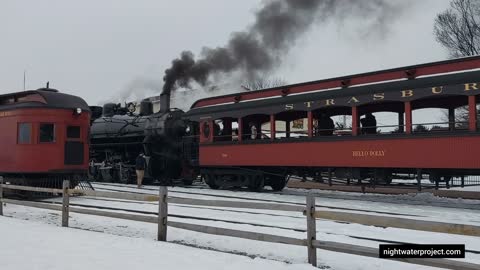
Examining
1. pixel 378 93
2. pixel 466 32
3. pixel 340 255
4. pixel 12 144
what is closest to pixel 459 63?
pixel 378 93

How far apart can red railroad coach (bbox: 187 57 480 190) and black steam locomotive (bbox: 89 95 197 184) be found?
1.50m

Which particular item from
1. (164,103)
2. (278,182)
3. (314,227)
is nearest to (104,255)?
(314,227)

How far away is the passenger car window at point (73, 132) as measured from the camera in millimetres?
14507

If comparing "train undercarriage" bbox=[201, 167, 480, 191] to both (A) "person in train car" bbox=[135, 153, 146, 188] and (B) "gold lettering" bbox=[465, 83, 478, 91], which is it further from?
(A) "person in train car" bbox=[135, 153, 146, 188]

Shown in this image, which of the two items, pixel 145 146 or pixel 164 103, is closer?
pixel 145 146

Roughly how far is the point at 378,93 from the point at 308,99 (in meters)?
2.36

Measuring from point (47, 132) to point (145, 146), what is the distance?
6.61 metres

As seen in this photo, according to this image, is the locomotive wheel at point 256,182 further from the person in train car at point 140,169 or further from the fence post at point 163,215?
the fence post at point 163,215

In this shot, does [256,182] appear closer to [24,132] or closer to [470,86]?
Answer: [24,132]

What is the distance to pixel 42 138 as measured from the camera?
14023 millimetres

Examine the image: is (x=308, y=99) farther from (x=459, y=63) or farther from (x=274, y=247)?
(x=274, y=247)

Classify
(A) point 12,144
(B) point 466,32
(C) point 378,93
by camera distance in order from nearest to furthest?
1. (C) point 378,93
2. (A) point 12,144
3. (B) point 466,32

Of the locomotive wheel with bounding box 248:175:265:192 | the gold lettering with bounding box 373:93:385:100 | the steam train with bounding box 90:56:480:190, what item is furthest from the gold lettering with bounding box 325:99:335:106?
the locomotive wheel with bounding box 248:175:265:192

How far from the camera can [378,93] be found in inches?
512
